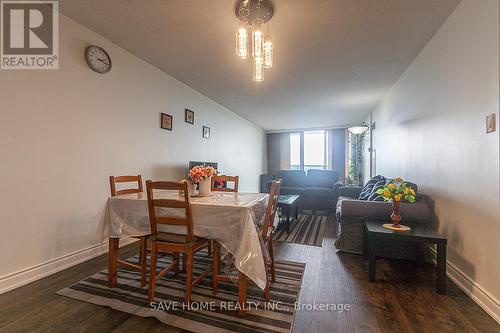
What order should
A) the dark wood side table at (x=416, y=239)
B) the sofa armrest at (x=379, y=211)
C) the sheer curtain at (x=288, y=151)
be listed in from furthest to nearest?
the sheer curtain at (x=288, y=151) → the sofa armrest at (x=379, y=211) → the dark wood side table at (x=416, y=239)

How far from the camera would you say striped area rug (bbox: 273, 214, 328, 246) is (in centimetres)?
328

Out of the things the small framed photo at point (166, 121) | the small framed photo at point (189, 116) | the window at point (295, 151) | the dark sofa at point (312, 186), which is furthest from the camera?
the window at point (295, 151)

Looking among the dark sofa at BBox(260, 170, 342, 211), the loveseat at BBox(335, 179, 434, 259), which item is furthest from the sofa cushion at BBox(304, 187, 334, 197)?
the loveseat at BBox(335, 179, 434, 259)

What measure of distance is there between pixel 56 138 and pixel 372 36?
3.43 meters

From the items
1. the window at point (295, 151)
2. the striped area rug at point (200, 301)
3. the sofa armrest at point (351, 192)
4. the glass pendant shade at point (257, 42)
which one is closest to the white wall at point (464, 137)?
the striped area rug at point (200, 301)

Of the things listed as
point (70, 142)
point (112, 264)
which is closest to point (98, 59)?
point (70, 142)

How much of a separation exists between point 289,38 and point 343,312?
265 cm

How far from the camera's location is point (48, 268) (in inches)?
84.7

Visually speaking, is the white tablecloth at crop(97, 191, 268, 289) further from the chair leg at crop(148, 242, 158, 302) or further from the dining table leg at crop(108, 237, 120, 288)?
the chair leg at crop(148, 242, 158, 302)

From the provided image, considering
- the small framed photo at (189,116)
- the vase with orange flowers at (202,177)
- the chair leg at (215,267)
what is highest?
the small framed photo at (189,116)

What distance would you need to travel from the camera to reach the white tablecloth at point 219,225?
1.59 m

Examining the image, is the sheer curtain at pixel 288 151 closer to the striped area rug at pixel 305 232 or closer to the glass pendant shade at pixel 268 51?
the striped area rug at pixel 305 232

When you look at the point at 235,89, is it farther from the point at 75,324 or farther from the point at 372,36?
the point at 75,324

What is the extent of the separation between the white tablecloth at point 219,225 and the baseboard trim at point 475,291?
157cm
